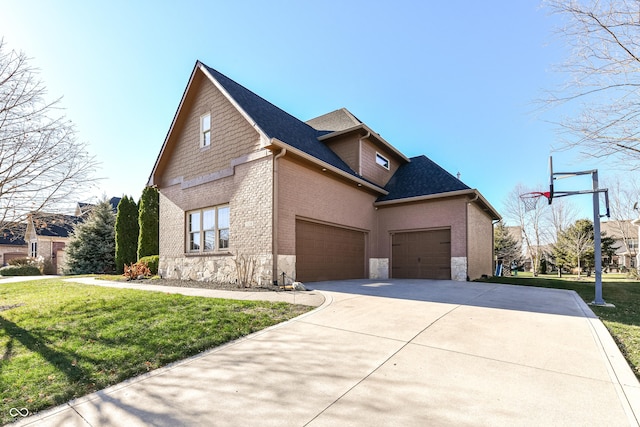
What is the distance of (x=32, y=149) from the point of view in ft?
22.4

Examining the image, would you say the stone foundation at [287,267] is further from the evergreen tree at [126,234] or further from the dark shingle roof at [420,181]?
the evergreen tree at [126,234]

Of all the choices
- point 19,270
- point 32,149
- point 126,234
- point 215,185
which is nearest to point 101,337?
point 32,149

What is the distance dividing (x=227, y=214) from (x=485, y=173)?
21.6 meters

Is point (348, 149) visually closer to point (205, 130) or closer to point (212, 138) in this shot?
point (212, 138)

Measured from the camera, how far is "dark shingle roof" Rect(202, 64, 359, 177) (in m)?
11.1

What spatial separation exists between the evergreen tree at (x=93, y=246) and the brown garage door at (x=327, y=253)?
54.7ft

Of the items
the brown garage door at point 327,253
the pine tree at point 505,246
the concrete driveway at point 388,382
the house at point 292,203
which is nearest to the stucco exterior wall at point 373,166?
the house at point 292,203

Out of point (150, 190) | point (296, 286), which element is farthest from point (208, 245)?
point (150, 190)

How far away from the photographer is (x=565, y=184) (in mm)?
10266

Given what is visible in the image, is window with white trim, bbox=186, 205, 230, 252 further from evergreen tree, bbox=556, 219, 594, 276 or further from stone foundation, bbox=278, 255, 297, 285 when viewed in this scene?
evergreen tree, bbox=556, 219, 594, 276

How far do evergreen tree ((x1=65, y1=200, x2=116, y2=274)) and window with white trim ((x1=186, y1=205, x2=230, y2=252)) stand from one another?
1190 centimetres

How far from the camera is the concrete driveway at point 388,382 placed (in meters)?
2.55

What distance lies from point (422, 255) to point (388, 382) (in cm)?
1152

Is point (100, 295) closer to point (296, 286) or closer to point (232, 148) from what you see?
point (296, 286)
